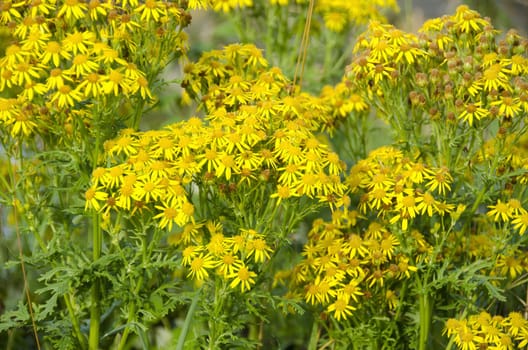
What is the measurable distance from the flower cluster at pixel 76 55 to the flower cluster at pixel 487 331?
117cm

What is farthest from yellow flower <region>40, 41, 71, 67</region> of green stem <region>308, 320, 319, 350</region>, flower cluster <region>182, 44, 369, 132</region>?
green stem <region>308, 320, 319, 350</region>

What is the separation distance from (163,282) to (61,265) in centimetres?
33

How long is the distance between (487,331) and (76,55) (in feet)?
4.81

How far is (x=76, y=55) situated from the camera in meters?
2.45

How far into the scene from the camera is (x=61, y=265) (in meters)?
2.59

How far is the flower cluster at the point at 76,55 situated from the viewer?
2422 mm

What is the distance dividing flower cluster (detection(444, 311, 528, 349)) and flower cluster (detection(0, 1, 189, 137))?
117 centimetres

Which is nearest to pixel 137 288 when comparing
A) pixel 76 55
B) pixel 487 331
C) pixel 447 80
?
pixel 76 55

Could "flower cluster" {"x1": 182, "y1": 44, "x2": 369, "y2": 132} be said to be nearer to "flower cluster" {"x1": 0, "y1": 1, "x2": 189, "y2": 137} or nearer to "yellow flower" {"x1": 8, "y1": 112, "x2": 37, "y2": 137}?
"flower cluster" {"x1": 0, "y1": 1, "x2": 189, "y2": 137}

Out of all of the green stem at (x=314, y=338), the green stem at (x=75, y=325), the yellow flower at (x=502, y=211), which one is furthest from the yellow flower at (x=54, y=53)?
the yellow flower at (x=502, y=211)

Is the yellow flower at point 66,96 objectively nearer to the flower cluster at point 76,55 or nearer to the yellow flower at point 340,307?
the flower cluster at point 76,55

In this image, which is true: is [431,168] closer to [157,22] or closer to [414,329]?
[414,329]

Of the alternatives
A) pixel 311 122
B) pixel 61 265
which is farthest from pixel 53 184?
pixel 311 122

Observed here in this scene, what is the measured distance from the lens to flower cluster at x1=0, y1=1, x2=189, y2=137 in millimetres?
2422
